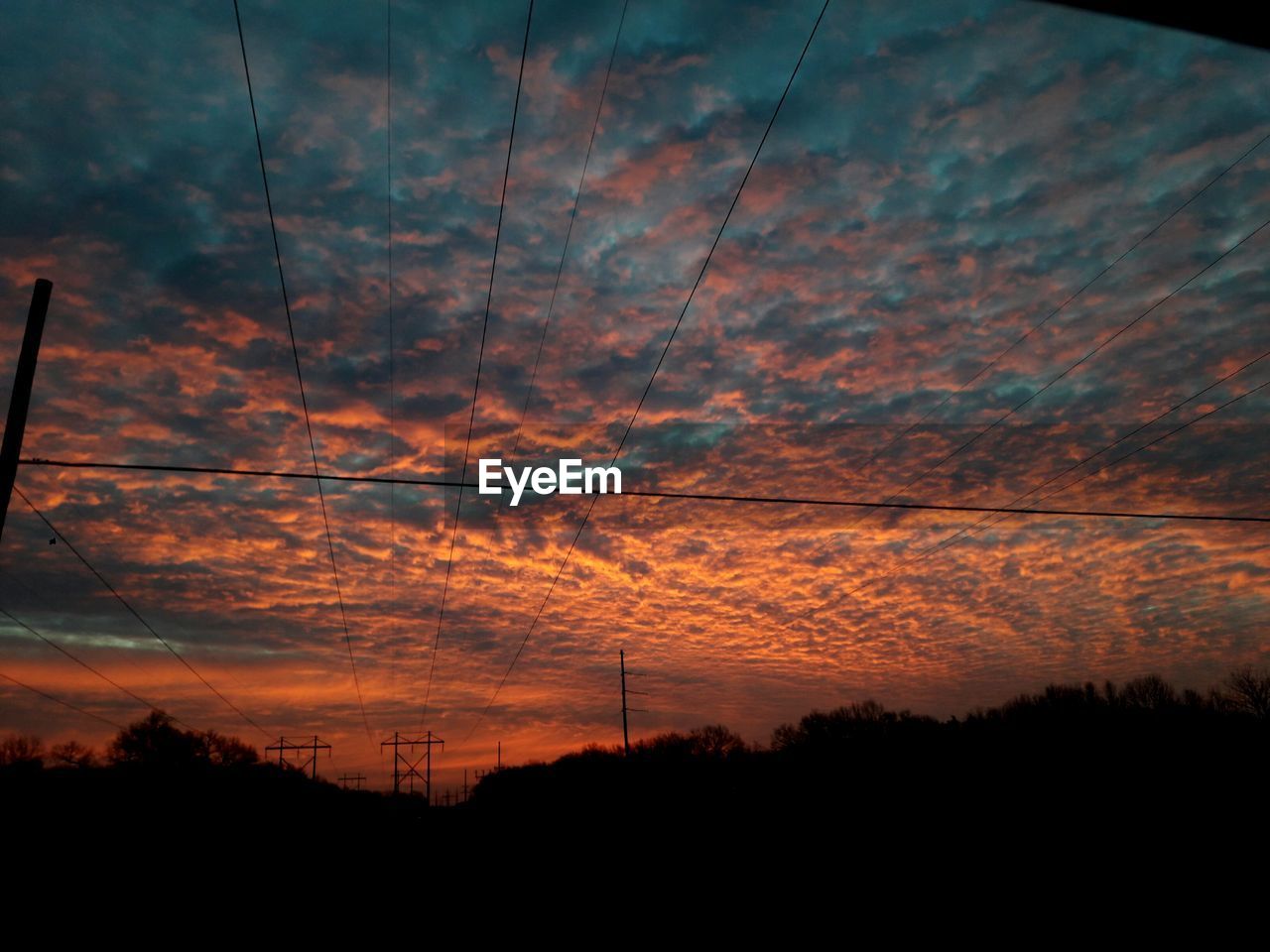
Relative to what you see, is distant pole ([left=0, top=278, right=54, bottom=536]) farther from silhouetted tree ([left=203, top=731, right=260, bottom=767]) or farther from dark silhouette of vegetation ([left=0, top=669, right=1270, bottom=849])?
silhouetted tree ([left=203, top=731, right=260, bottom=767])

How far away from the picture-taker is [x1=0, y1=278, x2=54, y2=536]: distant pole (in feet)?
32.3

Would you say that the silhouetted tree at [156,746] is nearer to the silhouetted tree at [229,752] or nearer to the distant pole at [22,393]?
the silhouetted tree at [229,752]

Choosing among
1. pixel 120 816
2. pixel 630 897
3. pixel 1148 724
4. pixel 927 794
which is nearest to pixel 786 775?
pixel 927 794

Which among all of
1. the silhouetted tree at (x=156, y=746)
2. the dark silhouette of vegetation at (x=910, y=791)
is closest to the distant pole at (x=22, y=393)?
the dark silhouette of vegetation at (x=910, y=791)

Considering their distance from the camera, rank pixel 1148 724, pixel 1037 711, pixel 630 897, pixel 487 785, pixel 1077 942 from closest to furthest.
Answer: pixel 1077 942 → pixel 630 897 → pixel 1148 724 → pixel 1037 711 → pixel 487 785

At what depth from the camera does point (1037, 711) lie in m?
64.7

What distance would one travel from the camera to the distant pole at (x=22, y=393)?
985 cm

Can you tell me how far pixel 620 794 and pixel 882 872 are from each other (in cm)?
2585

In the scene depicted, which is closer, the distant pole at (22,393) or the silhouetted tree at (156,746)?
the distant pole at (22,393)

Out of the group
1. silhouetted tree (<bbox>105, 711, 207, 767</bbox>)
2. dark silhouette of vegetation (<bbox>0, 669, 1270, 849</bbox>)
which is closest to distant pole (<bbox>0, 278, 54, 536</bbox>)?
dark silhouette of vegetation (<bbox>0, 669, 1270, 849</bbox>)

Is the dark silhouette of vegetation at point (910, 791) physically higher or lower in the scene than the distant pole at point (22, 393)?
lower

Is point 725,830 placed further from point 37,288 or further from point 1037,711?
point 1037,711

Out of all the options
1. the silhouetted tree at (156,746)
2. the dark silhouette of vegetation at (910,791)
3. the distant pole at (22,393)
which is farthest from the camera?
the silhouetted tree at (156,746)

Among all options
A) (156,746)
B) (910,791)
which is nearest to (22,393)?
(910,791)
